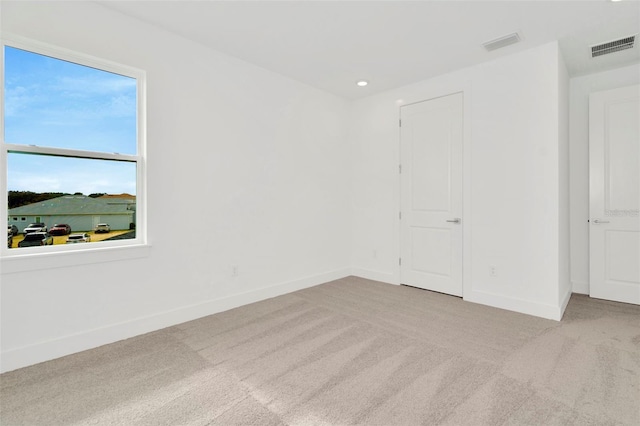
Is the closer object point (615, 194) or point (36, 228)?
point (36, 228)

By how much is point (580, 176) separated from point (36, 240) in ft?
18.5

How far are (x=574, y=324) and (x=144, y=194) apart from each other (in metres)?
4.10

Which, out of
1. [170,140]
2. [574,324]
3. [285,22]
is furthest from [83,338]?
[574,324]


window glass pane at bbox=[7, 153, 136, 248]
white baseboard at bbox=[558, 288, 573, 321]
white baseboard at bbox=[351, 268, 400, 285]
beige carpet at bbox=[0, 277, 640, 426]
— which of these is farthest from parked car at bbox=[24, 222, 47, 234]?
white baseboard at bbox=[558, 288, 573, 321]

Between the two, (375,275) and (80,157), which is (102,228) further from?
(375,275)

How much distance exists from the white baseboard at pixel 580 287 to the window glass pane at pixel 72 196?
5.07m

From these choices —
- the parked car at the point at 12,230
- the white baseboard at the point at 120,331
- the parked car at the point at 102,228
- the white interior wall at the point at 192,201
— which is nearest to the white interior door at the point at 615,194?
the white interior wall at the point at 192,201

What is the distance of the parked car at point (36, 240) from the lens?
228 centimetres

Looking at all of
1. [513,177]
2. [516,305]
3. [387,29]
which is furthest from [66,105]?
[516,305]

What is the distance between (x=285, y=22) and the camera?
107 inches

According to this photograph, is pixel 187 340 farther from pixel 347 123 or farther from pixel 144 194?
pixel 347 123

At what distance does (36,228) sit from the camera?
2.32 m

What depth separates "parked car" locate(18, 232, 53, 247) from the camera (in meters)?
2.28

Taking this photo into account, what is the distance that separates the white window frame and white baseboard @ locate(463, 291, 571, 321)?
11.4ft
